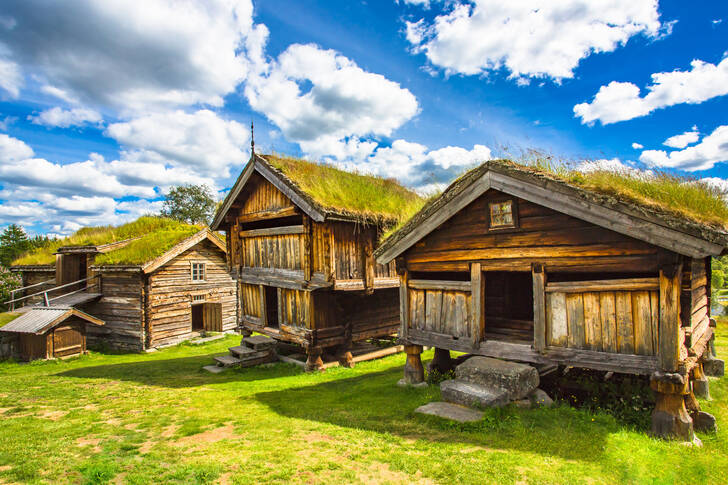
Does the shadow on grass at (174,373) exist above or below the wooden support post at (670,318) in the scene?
below

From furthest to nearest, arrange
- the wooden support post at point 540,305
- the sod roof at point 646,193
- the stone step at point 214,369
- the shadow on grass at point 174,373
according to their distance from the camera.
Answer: the stone step at point 214,369, the shadow on grass at point 174,373, the wooden support post at point 540,305, the sod roof at point 646,193

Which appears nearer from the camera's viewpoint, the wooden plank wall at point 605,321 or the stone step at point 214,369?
the wooden plank wall at point 605,321

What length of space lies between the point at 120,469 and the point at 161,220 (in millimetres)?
21895

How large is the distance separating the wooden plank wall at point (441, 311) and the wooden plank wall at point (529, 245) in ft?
2.03

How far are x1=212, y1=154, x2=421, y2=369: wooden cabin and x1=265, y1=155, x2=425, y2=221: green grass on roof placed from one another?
0.15 ft

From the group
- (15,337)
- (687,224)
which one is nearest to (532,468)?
(687,224)

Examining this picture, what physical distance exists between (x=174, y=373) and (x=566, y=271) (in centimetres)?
1368

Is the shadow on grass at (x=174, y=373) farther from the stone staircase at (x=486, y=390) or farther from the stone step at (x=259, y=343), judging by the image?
the stone staircase at (x=486, y=390)

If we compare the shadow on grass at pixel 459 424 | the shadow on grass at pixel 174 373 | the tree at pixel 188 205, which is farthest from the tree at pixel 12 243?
the shadow on grass at pixel 459 424

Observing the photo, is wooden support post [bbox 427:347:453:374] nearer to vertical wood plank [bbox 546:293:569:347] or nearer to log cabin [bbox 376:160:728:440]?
log cabin [bbox 376:160:728:440]

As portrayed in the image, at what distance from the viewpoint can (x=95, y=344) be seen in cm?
2016

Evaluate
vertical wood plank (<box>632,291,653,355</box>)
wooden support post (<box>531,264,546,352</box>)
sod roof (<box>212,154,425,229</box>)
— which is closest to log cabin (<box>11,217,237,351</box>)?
sod roof (<box>212,154,425,229</box>)

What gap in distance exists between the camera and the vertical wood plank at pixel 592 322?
676 centimetres

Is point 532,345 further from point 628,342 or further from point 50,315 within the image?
point 50,315
